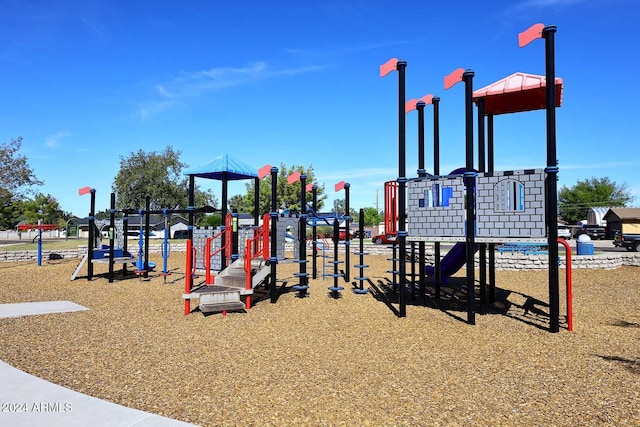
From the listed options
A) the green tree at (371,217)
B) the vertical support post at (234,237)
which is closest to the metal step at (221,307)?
the vertical support post at (234,237)

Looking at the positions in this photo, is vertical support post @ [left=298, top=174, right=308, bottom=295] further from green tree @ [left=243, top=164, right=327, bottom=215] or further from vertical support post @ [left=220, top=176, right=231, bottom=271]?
green tree @ [left=243, top=164, right=327, bottom=215]

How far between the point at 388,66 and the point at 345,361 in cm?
621

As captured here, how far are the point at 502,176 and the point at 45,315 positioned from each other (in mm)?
9198

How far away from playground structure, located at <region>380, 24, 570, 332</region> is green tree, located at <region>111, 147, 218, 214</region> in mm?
47471

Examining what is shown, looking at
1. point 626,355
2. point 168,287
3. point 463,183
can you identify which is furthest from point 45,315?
point 626,355

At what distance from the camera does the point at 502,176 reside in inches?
309

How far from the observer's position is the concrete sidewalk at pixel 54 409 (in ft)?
11.7

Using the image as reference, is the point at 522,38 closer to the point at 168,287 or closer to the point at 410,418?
the point at 410,418

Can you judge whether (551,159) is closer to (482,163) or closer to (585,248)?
(482,163)

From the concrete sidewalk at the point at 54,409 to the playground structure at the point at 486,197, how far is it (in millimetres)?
5574

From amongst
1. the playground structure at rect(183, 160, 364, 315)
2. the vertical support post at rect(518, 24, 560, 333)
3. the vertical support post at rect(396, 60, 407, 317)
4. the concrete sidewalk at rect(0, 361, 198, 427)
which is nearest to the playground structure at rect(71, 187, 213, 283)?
the playground structure at rect(183, 160, 364, 315)

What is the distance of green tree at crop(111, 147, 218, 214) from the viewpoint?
51.4 m

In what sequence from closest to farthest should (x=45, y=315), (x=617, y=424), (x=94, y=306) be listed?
(x=617, y=424) < (x=45, y=315) < (x=94, y=306)

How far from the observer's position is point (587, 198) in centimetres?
7169
